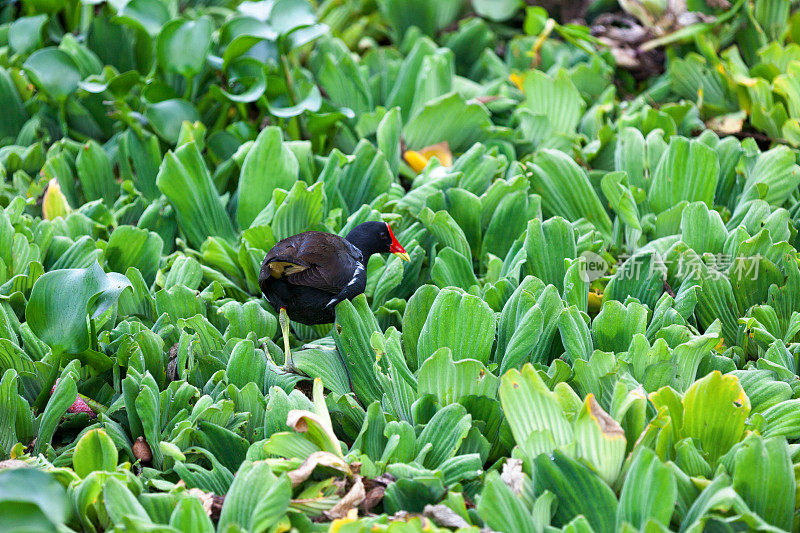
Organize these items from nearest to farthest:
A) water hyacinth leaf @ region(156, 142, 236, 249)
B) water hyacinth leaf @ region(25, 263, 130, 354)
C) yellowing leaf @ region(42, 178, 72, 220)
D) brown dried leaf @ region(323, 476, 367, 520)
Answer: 1. brown dried leaf @ region(323, 476, 367, 520)
2. water hyacinth leaf @ region(25, 263, 130, 354)
3. water hyacinth leaf @ region(156, 142, 236, 249)
4. yellowing leaf @ region(42, 178, 72, 220)

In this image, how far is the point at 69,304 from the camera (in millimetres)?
1940

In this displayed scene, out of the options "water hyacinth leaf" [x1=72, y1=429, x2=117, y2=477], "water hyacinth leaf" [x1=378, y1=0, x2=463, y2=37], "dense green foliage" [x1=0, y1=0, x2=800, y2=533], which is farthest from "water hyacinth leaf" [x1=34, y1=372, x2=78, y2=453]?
"water hyacinth leaf" [x1=378, y1=0, x2=463, y2=37]

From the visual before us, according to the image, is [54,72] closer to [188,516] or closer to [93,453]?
[93,453]

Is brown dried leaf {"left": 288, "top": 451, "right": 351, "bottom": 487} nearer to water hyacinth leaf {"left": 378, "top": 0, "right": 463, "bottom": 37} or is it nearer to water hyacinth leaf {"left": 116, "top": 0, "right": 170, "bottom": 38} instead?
water hyacinth leaf {"left": 116, "top": 0, "right": 170, "bottom": 38}

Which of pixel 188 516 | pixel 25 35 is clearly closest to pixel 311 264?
pixel 188 516

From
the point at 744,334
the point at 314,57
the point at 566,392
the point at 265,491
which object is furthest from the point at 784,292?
the point at 314,57

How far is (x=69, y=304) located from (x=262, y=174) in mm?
901

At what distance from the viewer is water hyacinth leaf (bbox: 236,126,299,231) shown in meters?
2.66

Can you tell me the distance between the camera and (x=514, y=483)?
60.3 inches

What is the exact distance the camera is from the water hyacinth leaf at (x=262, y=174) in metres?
2.66

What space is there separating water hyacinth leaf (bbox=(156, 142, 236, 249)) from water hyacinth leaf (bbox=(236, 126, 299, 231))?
0.08 meters

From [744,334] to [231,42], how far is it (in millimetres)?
2163

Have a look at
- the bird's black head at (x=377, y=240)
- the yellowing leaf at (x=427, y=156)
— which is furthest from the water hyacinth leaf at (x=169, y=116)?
the bird's black head at (x=377, y=240)

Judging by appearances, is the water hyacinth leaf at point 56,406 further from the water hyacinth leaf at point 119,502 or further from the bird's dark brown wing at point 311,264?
the bird's dark brown wing at point 311,264
